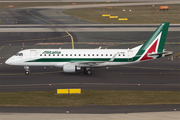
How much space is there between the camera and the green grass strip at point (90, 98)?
31.9 metres

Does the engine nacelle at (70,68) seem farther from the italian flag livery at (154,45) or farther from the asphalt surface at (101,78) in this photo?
the italian flag livery at (154,45)

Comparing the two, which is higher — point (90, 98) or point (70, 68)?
point (70, 68)

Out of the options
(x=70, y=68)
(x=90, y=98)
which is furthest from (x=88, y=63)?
(x=90, y=98)

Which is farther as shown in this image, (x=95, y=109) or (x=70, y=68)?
(x=70, y=68)

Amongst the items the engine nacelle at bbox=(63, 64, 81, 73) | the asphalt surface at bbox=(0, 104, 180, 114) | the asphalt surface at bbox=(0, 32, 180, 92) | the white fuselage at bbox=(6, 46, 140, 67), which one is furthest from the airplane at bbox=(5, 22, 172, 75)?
the asphalt surface at bbox=(0, 104, 180, 114)

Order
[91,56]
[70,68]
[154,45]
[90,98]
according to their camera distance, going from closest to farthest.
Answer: [90,98]
[70,68]
[91,56]
[154,45]

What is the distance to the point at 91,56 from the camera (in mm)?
46875

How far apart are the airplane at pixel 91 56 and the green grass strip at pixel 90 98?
418 inches

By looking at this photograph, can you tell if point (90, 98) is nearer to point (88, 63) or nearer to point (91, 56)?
point (88, 63)

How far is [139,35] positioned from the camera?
8362cm

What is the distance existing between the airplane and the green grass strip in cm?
1061

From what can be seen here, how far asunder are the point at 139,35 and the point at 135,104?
178 feet

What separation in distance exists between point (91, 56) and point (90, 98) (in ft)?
46.2

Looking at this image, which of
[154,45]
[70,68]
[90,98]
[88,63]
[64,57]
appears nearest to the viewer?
[90,98]
